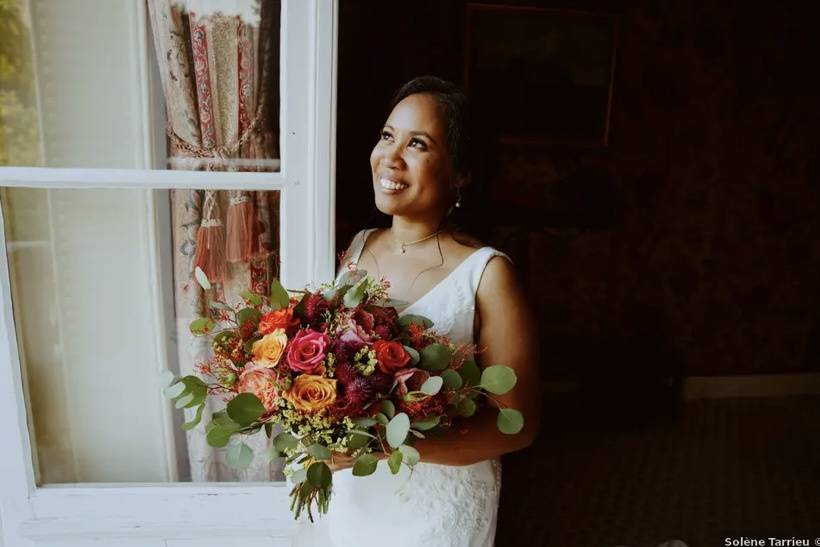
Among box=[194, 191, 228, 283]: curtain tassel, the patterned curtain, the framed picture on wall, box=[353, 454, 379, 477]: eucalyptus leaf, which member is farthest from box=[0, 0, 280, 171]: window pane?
the framed picture on wall

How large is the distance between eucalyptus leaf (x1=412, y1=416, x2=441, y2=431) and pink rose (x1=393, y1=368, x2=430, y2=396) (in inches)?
2.1

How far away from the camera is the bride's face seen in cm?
123

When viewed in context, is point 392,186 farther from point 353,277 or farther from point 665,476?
point 665,476

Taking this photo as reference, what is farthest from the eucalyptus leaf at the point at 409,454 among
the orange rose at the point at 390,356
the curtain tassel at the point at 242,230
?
the curtain tassel at the point at 242,230

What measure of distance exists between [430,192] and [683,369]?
349 centimetres

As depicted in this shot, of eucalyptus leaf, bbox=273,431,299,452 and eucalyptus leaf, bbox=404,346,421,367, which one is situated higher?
eucalyptus leaf, bbox=404,346,421,367

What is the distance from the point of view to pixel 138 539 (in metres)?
1.57

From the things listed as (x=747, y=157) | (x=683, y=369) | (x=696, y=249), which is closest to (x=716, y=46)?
(x=747, y=157)

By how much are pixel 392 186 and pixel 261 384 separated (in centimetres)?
50

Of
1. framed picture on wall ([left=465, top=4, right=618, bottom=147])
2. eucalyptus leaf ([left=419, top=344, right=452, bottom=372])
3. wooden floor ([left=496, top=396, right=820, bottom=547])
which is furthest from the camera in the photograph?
framed picture on wall ([left=465, top=4, right=618, bottom=147])

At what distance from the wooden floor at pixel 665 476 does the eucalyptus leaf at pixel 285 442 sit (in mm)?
1947

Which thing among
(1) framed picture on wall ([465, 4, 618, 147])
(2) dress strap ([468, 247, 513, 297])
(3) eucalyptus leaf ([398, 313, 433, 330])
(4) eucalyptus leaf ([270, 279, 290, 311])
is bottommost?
(3) eucalyptus leaf ([398, 313, 433, 330])

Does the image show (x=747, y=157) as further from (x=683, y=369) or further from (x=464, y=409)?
(x=464, y=409)

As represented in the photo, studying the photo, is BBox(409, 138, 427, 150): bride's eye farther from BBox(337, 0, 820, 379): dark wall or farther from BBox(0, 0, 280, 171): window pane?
BBox(337, 0, 820, 379): dark wall
